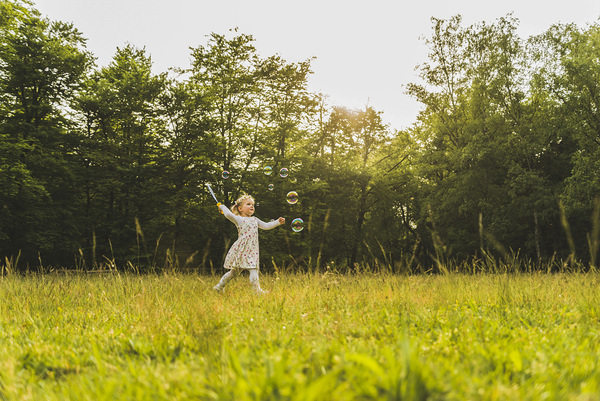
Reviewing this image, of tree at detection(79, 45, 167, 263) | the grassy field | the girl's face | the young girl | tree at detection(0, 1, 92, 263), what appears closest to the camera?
the grassy field

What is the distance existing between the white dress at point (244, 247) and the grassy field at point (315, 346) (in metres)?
1.63

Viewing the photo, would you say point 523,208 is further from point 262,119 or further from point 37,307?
point 37,307

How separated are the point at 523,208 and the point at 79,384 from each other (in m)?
27.3

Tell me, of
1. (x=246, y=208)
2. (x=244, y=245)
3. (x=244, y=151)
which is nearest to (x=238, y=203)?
(x=246, y=208)

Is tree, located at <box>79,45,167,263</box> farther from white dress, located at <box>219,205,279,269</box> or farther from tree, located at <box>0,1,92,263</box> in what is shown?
white dress, located at <box>219,205,279,269</box>

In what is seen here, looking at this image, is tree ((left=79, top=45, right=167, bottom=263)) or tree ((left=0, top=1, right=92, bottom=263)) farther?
tree ((left=79, top=45, right=167, bottom=263))

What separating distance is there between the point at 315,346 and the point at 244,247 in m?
5.09

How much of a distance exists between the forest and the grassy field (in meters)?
13.9

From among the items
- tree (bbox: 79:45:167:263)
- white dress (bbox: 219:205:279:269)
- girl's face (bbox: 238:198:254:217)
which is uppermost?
tree (bbox: 79:45:167:263)

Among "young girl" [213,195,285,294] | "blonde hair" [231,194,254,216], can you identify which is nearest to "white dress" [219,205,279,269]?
"young girl" [213,195,285,294]

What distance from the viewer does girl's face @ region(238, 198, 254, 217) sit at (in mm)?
8148

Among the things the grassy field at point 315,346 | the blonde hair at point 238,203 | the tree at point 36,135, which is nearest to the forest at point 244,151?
the tree at point 36,135

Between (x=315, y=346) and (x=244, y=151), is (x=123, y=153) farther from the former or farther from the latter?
(x=315, y=346)

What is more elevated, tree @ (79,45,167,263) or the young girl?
tree @ (79,45,167,263)
